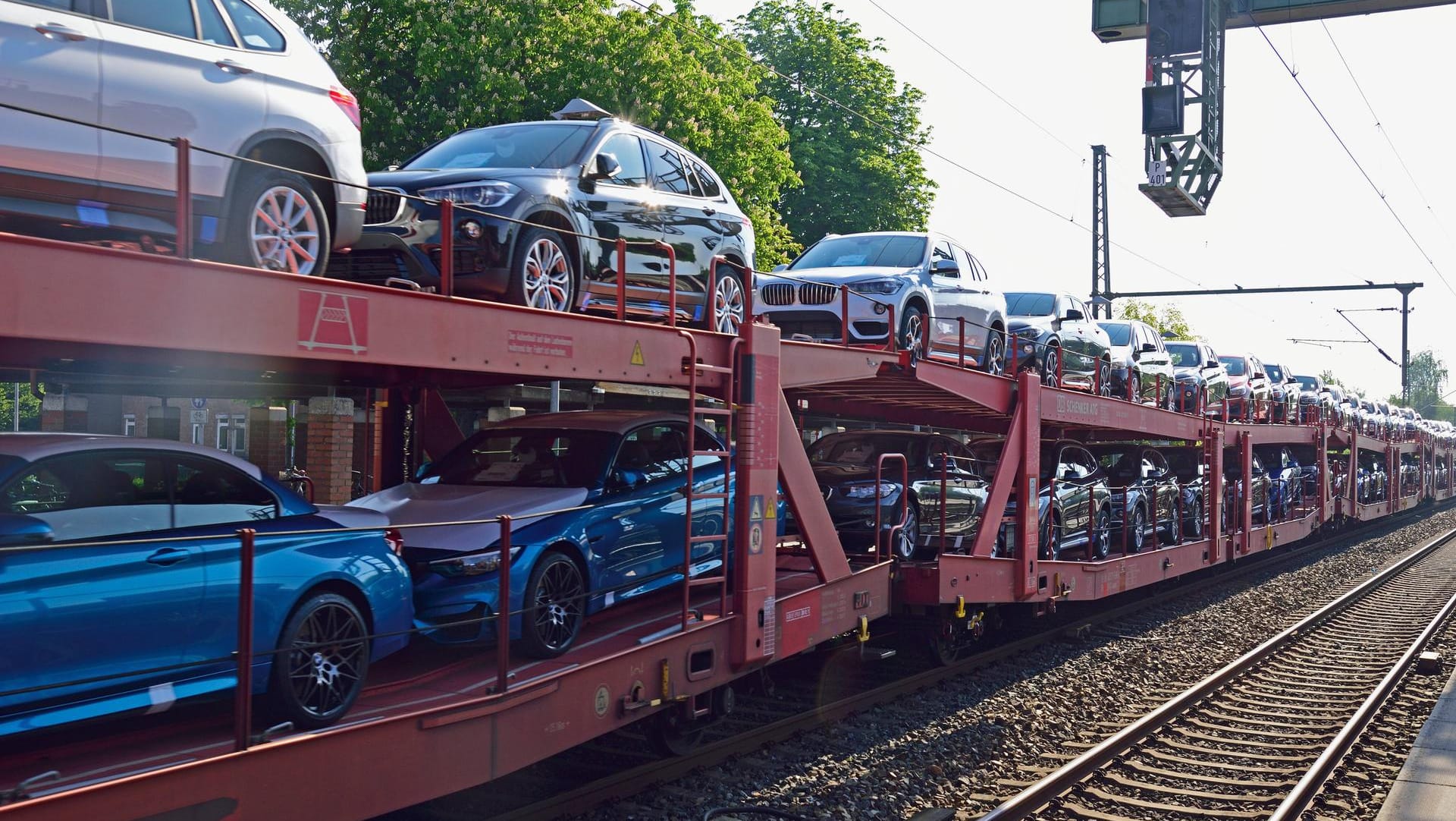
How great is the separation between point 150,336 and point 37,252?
46 centimetres

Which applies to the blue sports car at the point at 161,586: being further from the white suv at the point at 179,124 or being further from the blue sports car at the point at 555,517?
the white suv at the point at 179,124

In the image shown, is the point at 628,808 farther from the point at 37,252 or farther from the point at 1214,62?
the point at 1214,62

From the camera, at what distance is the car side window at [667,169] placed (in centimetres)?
907

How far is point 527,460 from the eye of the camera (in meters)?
8.12

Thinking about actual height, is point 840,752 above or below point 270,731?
below

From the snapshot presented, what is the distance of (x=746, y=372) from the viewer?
7926 millimetres

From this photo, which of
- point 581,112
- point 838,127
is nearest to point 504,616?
point 581,112

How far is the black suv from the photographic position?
6906mm

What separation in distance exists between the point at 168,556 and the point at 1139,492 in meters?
14.0

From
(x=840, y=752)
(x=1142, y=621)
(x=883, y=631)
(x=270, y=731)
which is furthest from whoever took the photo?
(x=1142, y=621)

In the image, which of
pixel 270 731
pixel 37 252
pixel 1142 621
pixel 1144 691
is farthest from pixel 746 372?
pixel 1142 621

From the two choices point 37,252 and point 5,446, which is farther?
point 5,446

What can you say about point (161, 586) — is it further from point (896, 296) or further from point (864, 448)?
point (896, 296)

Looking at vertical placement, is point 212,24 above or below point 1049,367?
above
